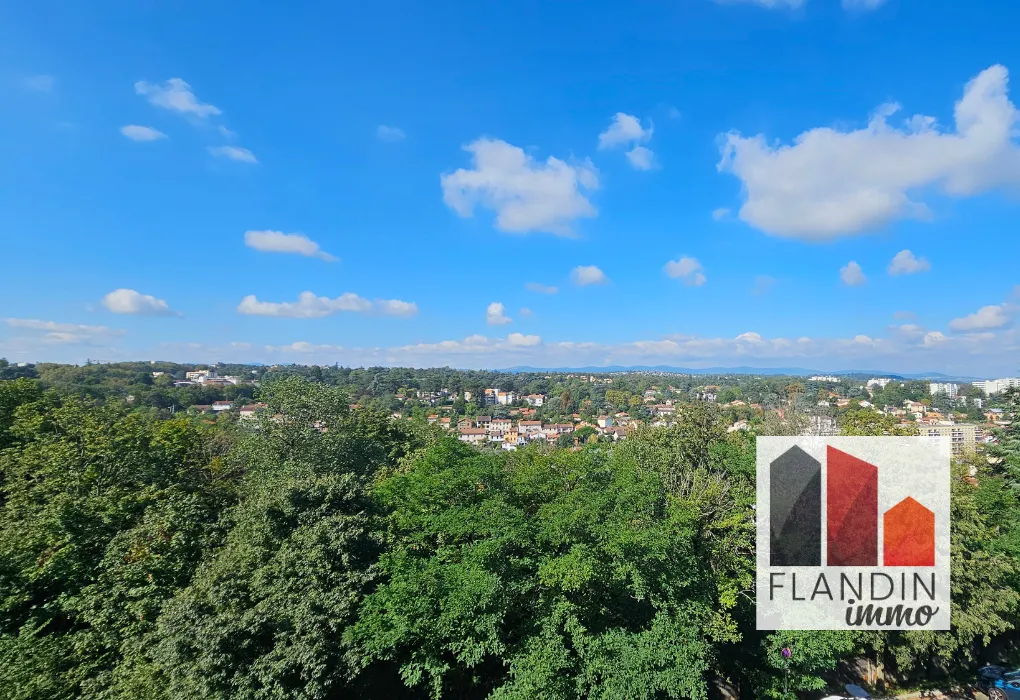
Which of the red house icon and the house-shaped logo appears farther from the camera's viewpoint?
the red house icon

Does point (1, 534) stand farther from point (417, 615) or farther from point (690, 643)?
point (690, 643)

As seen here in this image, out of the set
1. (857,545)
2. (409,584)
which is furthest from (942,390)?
(409,584)


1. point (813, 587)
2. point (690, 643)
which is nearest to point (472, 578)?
point (690, 643)

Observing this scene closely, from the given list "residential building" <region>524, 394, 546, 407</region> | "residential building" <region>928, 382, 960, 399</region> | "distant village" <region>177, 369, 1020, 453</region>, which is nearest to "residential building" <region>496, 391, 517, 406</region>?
"distant village" <region>177, 369, 1020, 453</region>

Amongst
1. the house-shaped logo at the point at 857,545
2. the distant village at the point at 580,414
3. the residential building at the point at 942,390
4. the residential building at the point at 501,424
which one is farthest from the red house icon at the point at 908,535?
the residential building at the point at 942,390

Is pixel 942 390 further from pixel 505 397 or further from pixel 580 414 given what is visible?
pixel 505 397

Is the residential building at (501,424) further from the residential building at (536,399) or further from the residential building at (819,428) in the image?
the residential building at (819,428)

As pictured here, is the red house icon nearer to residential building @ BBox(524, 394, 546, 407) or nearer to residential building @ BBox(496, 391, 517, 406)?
residential building @ BBox(524, 394, 546, 407)
